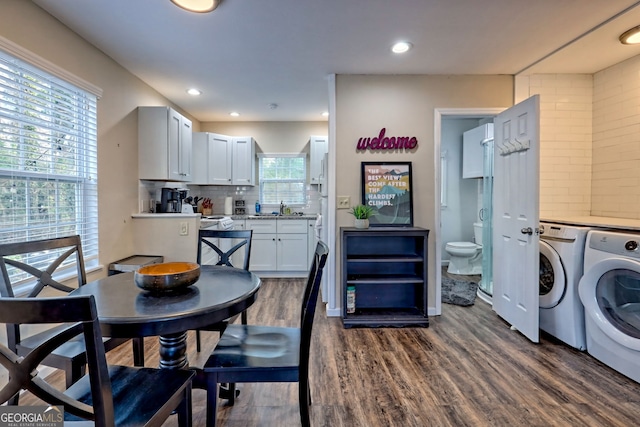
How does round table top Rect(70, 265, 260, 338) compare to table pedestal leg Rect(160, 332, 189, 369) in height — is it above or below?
above

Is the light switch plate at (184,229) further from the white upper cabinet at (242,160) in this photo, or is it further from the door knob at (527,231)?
the door knob at (527,231)

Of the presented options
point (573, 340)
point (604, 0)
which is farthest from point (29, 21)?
point (573, 340)

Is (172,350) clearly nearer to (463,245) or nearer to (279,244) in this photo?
(279,244)

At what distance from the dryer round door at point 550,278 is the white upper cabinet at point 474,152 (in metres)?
1.83

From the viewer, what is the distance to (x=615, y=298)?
2.13 m

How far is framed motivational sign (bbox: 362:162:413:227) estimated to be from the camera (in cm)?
317

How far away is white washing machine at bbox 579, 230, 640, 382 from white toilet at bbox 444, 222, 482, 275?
2276mm

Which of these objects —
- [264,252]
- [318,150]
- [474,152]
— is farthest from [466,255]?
[264,252]

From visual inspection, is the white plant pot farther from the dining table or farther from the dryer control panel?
Result: the dryer control panel

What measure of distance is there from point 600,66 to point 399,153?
1.98 m

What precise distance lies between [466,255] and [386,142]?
2494mm

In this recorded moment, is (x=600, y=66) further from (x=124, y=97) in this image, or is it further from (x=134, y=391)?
(x=124, y=97)

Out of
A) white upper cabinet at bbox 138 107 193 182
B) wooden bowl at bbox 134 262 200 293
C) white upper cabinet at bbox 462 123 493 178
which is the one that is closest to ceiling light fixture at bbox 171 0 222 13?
white upper cabinet at bbox 138 107 193 182

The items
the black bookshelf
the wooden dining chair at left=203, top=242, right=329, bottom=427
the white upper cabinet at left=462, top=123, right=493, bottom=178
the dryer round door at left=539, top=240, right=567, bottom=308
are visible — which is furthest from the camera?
the white upper cabinet at left=462, top=123, right=493, bottom=178
